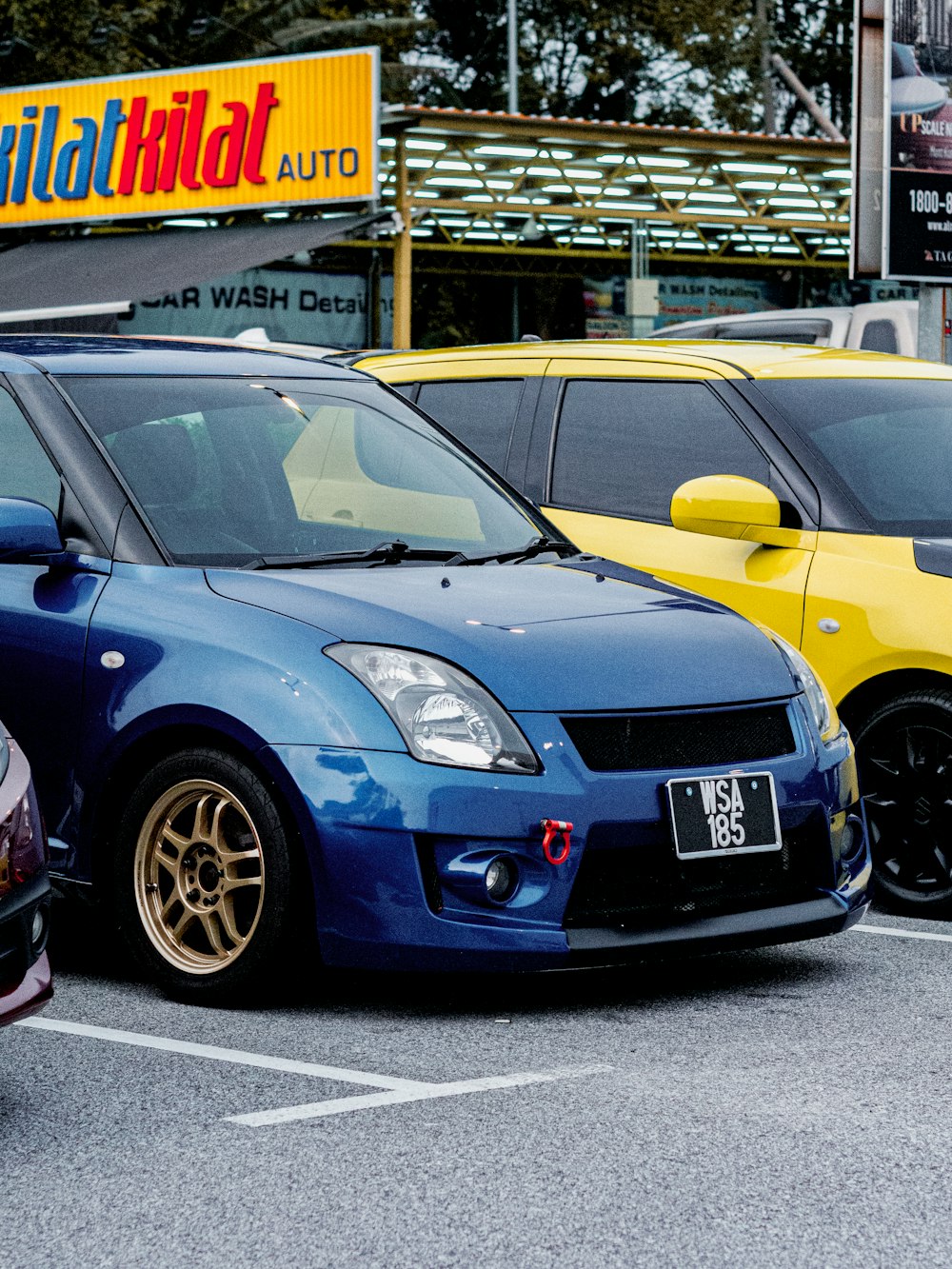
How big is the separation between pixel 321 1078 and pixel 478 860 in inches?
26.2

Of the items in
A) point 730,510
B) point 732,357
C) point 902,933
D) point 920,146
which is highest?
point 920,146

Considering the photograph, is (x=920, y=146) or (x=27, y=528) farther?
(x=920, y=146)

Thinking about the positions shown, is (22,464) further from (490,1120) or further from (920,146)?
(920,146)

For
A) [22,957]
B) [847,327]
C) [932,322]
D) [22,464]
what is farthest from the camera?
[847,327]

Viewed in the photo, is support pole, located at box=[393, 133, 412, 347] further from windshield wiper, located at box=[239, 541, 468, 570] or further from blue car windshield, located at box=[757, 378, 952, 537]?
windshield wiper, located at box=[239, 541, 468, 570]

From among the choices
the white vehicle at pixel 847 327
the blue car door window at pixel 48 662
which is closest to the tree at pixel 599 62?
the white vehicle at pixel 847 327

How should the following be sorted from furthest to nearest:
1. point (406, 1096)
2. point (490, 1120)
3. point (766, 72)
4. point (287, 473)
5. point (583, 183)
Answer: point (766, 72) → point (583, 183) → point (287, 473) → point (406, 1096) → point (490, 1120)

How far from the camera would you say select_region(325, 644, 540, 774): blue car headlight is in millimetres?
4930

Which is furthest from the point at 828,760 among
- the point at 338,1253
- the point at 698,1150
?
the point at 338,1253

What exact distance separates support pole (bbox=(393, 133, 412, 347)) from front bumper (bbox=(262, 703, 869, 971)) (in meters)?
18.0

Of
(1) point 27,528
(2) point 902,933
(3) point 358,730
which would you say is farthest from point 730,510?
(1) point 27,528

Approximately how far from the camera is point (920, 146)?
11914 millimetres

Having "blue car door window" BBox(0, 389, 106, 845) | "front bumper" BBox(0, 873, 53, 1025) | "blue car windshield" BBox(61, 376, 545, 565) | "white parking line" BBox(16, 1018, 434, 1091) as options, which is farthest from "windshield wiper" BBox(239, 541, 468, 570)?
"front bumper" BBox(0, 873, 53, 1025)

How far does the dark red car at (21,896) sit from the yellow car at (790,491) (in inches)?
124
